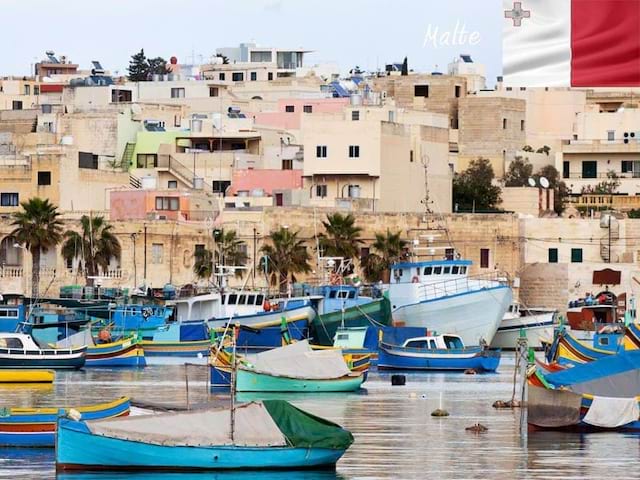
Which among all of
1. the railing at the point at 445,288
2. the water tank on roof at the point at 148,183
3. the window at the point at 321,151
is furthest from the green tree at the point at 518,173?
the railing at the point at 445,288

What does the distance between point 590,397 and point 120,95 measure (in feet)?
233

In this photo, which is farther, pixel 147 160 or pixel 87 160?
pixel 147 160

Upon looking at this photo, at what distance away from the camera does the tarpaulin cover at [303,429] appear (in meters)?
27.4

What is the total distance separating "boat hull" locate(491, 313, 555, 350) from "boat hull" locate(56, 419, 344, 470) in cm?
4451

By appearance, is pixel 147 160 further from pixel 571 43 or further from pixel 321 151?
pixel 571 43

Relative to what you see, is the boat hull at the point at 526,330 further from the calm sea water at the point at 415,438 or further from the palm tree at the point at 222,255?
the calm sea water at the point at 415,438

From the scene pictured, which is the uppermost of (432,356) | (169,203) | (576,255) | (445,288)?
(169,203)

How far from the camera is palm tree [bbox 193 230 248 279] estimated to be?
77625 millimetres

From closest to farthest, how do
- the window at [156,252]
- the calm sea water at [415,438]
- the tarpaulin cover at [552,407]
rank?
the calm sea water at [415,438] → the tarpaulin cover at [552,407] → the window at [156,252]

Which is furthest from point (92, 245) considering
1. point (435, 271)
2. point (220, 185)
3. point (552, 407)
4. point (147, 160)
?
point (552, 407)

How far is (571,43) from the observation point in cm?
1580

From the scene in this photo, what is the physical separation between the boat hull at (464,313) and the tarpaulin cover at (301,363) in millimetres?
20375

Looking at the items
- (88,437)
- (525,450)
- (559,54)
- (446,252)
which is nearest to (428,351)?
(446,252)

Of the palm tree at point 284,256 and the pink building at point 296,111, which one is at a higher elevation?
the pink building at point 296,111
